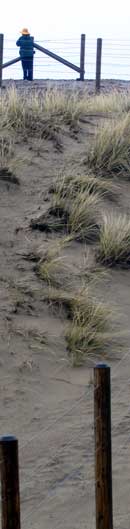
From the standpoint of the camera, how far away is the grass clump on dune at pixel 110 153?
550 inches

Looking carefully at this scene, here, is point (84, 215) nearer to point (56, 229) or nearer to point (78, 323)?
point (56, 229)

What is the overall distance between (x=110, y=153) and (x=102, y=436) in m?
10.0

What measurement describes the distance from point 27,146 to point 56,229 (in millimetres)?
2366

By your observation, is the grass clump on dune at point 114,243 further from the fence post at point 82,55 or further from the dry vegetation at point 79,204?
the fence post at point 82,55

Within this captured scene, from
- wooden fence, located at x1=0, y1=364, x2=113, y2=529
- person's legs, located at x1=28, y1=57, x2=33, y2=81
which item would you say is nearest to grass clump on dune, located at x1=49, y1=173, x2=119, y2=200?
wooden fence, located at x1=0, y1=364, x2=113, y2=529

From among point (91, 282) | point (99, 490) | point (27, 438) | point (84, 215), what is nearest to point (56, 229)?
point (84, 215)

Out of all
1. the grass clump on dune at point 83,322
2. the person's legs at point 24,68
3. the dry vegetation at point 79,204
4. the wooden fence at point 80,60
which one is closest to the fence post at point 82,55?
the wooden fence at point 80,60

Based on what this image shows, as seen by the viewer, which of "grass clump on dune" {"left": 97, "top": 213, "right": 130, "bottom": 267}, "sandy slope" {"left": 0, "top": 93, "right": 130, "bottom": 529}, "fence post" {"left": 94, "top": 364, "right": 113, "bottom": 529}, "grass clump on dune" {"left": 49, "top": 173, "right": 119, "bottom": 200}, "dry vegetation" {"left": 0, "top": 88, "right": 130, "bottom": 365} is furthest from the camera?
"grass clump on dune" {"left": 49, "top": 173, "right": 119, "bottom": 200}

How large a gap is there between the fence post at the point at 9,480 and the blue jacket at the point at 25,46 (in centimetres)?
2448

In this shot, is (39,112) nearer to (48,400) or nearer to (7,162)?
(7,162)

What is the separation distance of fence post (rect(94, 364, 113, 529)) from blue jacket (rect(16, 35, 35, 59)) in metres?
23.9

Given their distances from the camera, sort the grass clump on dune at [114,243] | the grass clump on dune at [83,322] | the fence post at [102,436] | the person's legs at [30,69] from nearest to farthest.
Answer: the fence post at [102,436], the grass clump on dune at [83,322], the grass clump on dune at [114,243], the person's legs at [30,69]

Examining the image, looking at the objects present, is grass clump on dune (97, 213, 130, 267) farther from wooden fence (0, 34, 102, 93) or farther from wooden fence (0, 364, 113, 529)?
wooden fence (0, 34, 102, 93)

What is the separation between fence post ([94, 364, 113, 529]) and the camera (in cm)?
433
